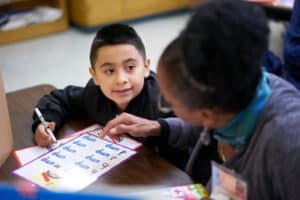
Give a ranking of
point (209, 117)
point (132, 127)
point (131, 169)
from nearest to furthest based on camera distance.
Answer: point (209, 117), point (131, 169), point (132, 127)

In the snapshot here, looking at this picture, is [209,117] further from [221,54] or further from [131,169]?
[131,169]

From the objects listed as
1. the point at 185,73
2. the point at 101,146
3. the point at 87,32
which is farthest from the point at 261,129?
the point at 87,32

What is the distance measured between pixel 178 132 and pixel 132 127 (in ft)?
0.40

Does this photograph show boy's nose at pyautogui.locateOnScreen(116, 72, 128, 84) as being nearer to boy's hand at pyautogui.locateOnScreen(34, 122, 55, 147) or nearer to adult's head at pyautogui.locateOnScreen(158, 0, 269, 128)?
boy's hand at pyautogui.locateOnScreen(34, 122, 55, 147)

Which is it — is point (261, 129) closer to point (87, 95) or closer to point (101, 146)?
point (101, 146)

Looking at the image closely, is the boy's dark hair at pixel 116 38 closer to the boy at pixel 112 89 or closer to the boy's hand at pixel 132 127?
the boy at pixel 112 89

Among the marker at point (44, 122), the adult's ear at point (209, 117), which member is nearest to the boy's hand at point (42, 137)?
the marker at point (44, 122)

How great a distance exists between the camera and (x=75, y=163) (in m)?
1.13

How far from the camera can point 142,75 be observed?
1376mm

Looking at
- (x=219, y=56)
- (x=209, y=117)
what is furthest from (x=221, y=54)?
(x=209, y=117)

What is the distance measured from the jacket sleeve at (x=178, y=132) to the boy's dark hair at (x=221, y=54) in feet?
1.26

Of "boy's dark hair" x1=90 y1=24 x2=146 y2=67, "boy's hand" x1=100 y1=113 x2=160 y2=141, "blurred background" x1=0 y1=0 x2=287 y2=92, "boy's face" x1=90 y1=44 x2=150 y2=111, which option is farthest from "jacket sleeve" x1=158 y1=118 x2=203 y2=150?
"blurred background" x1=0 y1=0 x2=287 y2=92

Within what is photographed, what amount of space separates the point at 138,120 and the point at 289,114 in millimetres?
451

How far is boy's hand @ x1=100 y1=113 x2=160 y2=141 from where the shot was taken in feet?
3.98
